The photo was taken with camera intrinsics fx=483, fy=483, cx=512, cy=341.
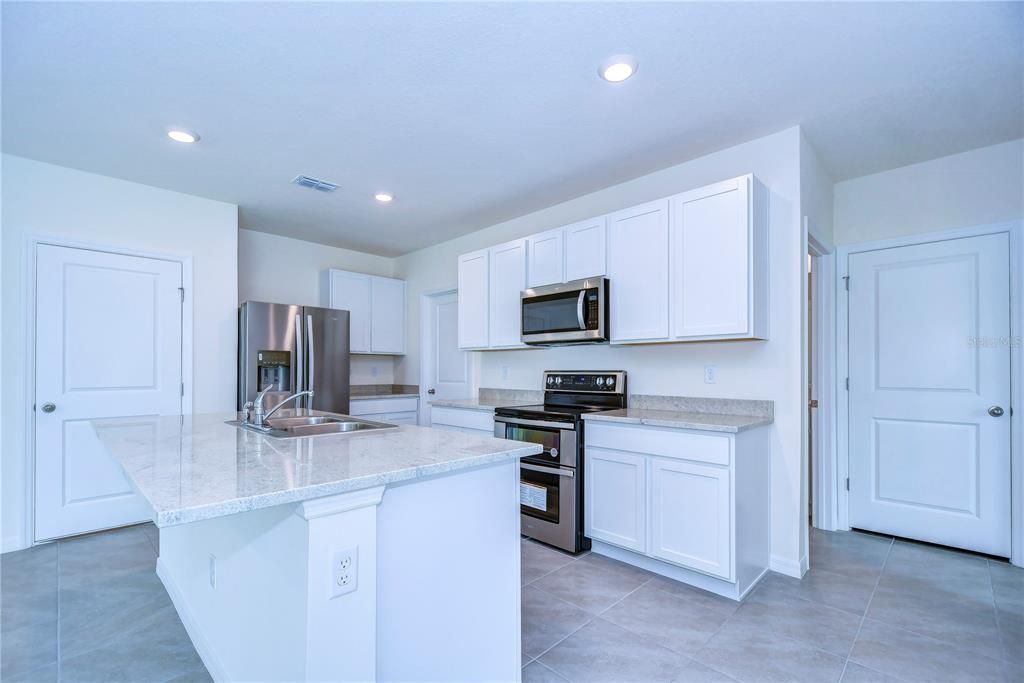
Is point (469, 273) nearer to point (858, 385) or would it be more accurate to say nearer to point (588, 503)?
point (588, 503)

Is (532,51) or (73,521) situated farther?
(73,521)

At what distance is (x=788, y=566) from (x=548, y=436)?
1.51 m

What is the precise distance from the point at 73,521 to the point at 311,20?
3.56 meters

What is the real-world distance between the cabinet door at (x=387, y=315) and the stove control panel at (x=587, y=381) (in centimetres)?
223

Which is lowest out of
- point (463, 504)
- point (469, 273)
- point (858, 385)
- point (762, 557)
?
point (762, 557)

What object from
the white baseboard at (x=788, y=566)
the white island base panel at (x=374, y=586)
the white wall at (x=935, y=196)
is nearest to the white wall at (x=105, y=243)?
the white island base panel at (x=374, y=586)

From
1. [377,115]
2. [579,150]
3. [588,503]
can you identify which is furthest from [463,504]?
[579,150]

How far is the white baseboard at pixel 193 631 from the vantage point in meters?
1.75

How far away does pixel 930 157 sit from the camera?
3.04 metres

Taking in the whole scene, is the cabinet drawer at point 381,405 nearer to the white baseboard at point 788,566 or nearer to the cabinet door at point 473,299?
the cabinet door at point 473,299

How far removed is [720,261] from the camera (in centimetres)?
263

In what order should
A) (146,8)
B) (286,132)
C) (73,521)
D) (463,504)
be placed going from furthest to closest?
(73,521) < (286,132) < (146,8) < (463,504)

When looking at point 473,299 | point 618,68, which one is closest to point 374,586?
point 618,68

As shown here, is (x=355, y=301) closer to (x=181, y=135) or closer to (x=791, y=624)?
(x=181, y=135)
